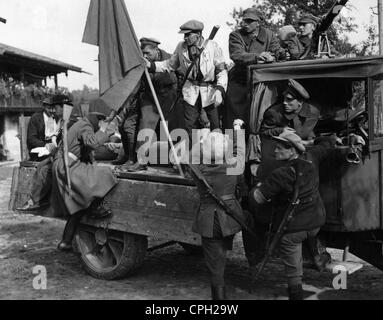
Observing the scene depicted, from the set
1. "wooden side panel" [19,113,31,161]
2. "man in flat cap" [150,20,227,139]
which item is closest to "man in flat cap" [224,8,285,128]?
"man in flat cap" [150,20,227,139]

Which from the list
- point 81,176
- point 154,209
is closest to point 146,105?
point 81,176

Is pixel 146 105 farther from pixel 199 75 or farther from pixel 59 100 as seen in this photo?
pixel 59 100

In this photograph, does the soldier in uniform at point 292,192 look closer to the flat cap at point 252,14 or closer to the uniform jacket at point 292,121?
the uniform jacket at point 292,121

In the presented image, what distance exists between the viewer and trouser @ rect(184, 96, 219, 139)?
6230mm

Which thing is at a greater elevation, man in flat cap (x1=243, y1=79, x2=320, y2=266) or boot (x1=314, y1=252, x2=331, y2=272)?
man in flat cap (x1=243, y1=79, x2=320, y2=266)

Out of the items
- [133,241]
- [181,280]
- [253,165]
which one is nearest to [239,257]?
[181,280]

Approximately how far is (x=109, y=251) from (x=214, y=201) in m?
1.97

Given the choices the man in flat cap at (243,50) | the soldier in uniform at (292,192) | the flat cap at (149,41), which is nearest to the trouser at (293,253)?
the soldier in uniform at (292,192)

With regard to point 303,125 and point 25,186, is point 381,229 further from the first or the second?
point 25,186

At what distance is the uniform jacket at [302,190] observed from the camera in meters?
4.50

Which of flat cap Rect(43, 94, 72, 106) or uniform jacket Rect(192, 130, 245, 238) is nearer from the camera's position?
uniform jacket Rect(192, 130, 245, 238)

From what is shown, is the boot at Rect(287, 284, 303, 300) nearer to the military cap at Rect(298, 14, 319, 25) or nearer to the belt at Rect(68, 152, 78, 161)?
the belt at Rect(68, 152, 78, 161)

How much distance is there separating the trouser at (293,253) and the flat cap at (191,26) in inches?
104

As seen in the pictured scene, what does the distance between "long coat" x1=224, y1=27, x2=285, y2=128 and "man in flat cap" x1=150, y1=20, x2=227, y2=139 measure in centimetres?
11
